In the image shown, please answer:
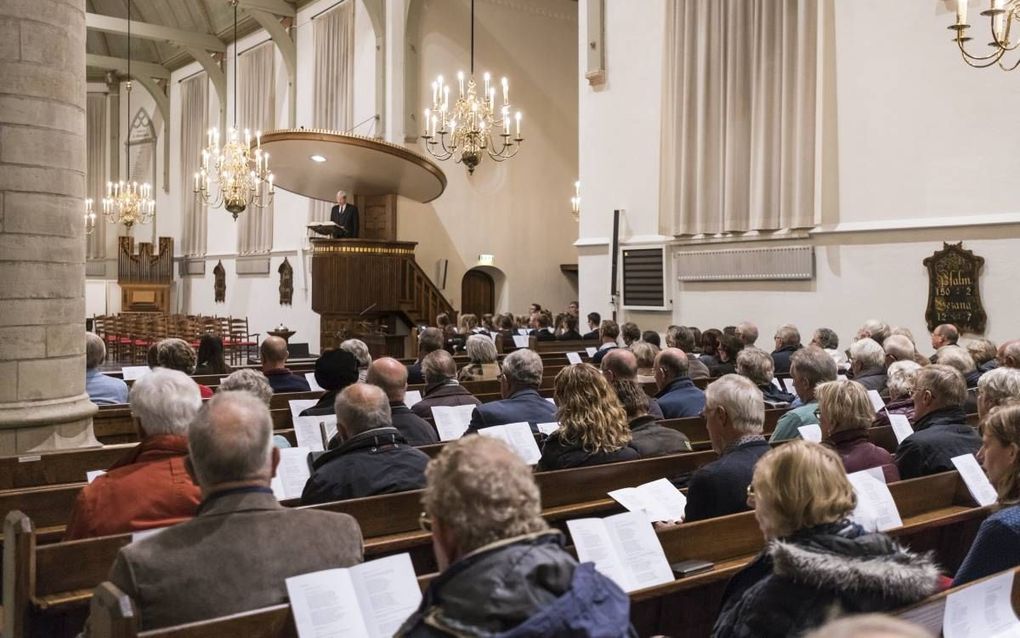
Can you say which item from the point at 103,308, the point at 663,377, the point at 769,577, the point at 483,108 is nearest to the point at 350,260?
the point at 483,108

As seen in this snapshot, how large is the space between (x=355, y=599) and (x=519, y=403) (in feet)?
9.31

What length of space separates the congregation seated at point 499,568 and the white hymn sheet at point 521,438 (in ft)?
8.50

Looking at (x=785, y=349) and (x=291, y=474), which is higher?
(x=785, y=349)

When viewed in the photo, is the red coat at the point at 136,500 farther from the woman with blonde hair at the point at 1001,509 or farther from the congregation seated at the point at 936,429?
the congregation seated at the point at 936,429

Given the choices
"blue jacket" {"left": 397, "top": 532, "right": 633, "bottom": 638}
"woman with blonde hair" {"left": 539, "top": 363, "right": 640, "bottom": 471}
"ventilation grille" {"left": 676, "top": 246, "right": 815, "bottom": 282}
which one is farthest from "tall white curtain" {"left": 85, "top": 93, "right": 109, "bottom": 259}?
"blue jacket" {"left": 397, "top": 532, "right": 633, "bottom": 638}

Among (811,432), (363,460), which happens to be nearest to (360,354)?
(363,460)

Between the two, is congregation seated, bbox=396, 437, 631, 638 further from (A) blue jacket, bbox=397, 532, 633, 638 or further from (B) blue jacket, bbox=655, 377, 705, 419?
(B) blue jacket, bbox=655, 377, 705, 419

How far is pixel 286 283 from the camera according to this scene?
1833 cm

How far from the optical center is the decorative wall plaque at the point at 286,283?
18.2 meters

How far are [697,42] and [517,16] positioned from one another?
22.4ft

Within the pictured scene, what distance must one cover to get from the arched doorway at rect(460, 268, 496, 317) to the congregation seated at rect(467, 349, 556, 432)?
1220 cm

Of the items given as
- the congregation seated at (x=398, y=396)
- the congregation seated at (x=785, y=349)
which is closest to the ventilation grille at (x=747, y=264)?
the congregation seated at (x=785, y=349)

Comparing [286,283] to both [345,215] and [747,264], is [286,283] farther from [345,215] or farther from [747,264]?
[747,264]

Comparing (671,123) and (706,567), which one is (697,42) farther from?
(706,567)
